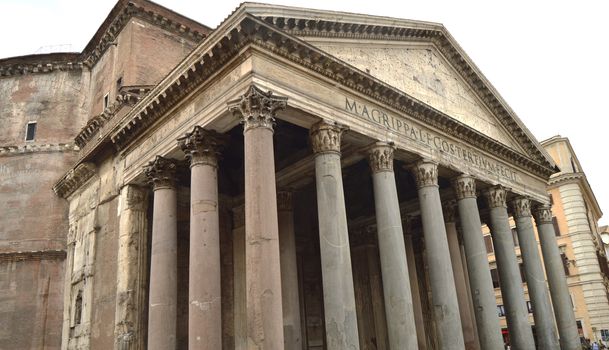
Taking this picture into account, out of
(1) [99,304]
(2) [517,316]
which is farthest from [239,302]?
(2) [517,316]

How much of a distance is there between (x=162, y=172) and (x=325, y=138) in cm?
372

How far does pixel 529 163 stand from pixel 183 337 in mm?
11209

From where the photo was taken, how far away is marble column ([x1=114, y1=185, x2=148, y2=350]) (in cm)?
1091

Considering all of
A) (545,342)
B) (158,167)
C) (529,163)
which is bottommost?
(545,342)

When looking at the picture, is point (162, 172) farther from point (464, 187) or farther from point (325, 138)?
point (464, 187)

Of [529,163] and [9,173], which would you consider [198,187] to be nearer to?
[9,173]

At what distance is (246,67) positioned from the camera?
8.63 metres

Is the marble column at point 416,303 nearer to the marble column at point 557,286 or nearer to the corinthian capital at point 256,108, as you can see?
the marble column at point 557,286

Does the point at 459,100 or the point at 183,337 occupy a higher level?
the point at 459,100

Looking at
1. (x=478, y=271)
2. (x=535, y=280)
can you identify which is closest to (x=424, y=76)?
(x=478, y=271)

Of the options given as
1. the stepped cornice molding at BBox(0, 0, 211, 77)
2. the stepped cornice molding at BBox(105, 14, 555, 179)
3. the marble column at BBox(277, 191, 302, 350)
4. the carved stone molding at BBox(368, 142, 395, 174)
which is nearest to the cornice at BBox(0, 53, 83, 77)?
the stepped cornice molding at BBox(0, 0, 211, 77)

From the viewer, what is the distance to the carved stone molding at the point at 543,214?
639 inches

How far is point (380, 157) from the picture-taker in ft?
34.5

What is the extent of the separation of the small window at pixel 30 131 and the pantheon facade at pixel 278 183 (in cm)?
7
